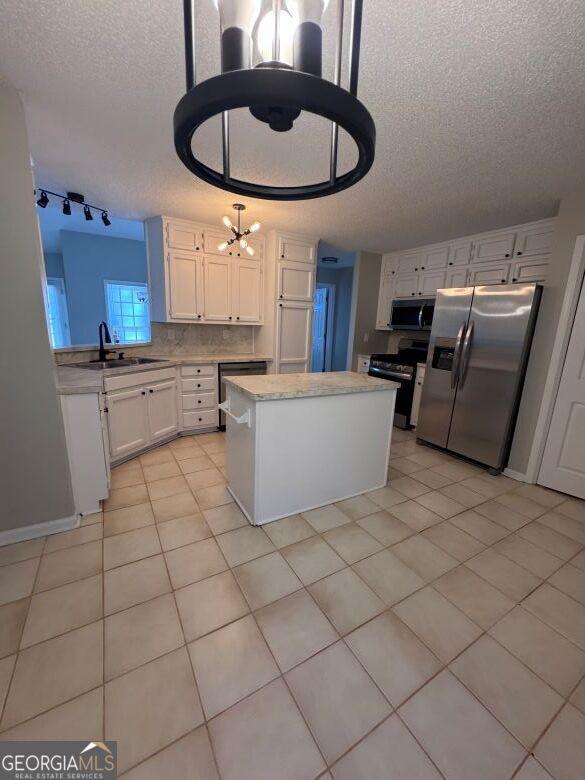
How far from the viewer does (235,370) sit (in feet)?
12.4

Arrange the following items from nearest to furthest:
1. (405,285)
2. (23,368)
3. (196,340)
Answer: (23,368) < (196,340) < (405,285)

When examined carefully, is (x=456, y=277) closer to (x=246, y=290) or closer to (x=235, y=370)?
(x=246, y=290)

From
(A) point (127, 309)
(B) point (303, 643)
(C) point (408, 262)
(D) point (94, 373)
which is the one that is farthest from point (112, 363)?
(C) point (408, 262)

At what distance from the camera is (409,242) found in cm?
400

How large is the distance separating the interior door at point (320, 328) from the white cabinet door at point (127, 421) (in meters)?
3.81

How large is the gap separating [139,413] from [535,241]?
4189 millimetres

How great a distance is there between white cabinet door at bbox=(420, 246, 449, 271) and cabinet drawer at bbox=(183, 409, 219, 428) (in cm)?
329

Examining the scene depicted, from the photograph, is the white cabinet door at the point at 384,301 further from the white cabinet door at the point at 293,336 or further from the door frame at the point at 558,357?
the door frame at the point at 558,357

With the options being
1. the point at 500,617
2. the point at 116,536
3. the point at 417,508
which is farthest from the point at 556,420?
the point at 116,536

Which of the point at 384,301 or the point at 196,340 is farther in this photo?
the point at 384,301

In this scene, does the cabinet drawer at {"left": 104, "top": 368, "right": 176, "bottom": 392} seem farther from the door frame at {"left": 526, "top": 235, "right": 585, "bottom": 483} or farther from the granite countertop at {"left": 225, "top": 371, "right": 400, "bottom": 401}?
the door frame at {"left": 526, "top": 235, "right": 585, "bottom": 483}

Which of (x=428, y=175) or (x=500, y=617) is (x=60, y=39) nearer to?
(x=428, y=175)

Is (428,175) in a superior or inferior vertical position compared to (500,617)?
superior

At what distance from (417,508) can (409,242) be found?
10.8 ft
